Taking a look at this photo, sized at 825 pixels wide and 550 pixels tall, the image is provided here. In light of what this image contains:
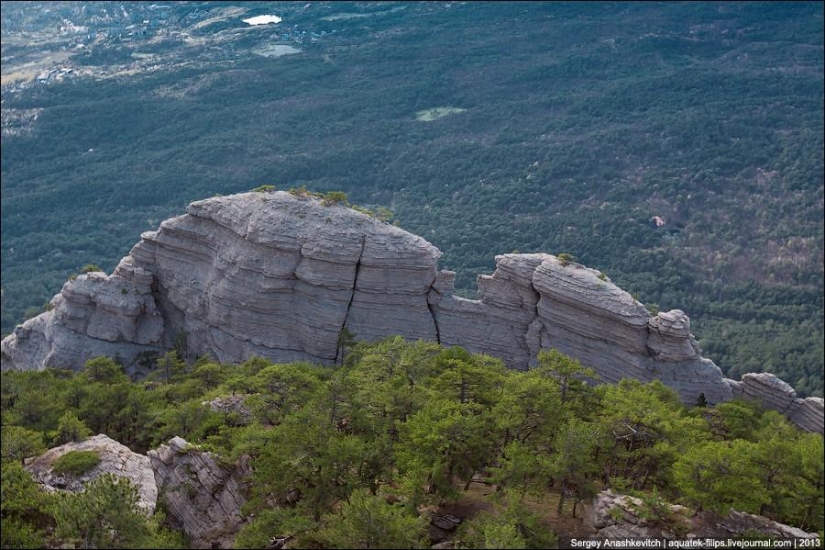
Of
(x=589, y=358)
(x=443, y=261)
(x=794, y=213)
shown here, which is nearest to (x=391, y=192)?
(x=443, y=261)

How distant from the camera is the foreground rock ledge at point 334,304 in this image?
5216cm

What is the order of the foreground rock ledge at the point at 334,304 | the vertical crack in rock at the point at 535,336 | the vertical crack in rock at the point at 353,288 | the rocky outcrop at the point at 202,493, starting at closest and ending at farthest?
the rocky outcrop at the point at 202,493 → the foreground rock ledge at the point at 334,304 → the vertical crack in rock at the point at 535,336 → the vertical crack in rock at the point at 353,288

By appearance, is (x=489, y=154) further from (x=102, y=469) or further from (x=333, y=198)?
(x=102, y=469)

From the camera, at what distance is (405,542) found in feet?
96.1

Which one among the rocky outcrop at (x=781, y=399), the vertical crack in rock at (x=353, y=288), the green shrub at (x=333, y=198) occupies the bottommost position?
the rocky outcrop at (x=781, y=399)

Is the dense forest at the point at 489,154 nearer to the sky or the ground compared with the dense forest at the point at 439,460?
nearer to the ground

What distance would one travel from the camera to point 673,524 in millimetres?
30297

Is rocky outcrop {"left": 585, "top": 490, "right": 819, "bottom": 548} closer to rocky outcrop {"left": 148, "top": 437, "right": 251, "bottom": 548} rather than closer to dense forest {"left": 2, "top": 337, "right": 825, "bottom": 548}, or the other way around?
dense forest {"left": 2, "top": 337, "right": 825, "bottom": 548}

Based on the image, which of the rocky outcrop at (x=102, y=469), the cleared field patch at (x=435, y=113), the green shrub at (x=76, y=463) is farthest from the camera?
the cleared field patch at (x=435, y=113)

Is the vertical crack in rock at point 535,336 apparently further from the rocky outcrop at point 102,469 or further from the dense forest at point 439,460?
the rocky outcrop at point 102,469

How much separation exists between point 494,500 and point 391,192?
107 metres

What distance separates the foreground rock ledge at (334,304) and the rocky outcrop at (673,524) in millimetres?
21417

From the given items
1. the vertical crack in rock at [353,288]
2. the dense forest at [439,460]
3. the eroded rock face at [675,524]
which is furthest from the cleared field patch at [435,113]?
the eroded rock face at [675,524]

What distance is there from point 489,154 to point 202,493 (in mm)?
112274
